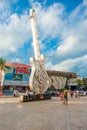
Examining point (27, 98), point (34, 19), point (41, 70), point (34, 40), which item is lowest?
point (27, 98)

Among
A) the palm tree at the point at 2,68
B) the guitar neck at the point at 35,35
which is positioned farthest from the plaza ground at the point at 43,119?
the palm tree at the point at 2,68

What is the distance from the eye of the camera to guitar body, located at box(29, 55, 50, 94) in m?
45.2

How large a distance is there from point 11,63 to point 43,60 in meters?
42.6

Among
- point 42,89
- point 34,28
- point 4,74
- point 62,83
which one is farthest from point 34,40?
point 62,83

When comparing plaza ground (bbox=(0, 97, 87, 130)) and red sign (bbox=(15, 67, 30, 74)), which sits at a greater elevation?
red sign (bbox=(15, 67, 30, 74))

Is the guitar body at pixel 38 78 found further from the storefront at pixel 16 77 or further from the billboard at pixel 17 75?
the billboard at pixel 17 75

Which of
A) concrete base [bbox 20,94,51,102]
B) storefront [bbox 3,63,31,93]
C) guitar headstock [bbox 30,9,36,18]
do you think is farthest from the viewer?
storefront [bbox 3,63,31,93]

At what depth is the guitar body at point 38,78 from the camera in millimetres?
45219

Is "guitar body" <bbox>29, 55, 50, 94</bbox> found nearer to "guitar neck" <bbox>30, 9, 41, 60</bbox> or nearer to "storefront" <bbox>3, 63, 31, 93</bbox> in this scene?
"guitar neck" <bbox>30, 9, 41, 60</bbox>

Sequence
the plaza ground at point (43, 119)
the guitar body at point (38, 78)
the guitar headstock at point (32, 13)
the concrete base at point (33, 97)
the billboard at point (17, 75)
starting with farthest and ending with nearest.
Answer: the billboard at point (17, 75) < the guitar headstock at point (32, 13) < the guitar body at point (38, 78) < the concrete base at point (33, 97) < the plaza ground at point (43, 119)

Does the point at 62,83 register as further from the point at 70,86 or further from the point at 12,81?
the point at 12,81

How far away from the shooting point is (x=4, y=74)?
288 ft

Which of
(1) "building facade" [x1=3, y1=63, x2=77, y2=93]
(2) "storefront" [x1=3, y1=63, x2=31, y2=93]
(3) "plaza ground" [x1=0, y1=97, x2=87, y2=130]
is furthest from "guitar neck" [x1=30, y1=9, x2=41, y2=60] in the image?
(1) "building facade" [x1=3, y1=63, x2=77, y2=93]

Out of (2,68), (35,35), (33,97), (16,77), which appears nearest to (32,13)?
(35,35)
